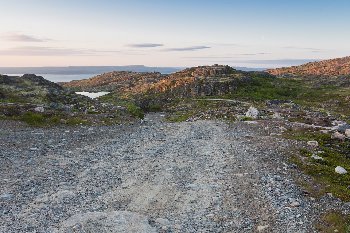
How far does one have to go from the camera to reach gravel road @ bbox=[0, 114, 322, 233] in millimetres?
15586

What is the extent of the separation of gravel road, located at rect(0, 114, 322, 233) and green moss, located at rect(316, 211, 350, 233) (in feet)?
1.63

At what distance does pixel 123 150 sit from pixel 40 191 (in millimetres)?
10550

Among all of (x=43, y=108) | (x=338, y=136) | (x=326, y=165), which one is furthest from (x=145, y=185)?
(x=43, y=108)

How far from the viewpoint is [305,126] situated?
4206 centimetres

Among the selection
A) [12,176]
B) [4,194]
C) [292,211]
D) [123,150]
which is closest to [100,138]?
[123,150]

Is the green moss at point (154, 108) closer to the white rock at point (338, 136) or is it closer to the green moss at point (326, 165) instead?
the green moss at point (326, 165)

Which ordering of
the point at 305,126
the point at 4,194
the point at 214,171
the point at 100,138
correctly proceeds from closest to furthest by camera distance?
the point at 4,194 → the point at 214,171 → the point at 100,138 → the point at 305,126

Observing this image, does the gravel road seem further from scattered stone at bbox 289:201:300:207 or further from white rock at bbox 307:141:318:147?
white rock at bbox 307:141:318:147

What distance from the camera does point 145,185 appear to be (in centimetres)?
2034

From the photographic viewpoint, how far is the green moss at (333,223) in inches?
598

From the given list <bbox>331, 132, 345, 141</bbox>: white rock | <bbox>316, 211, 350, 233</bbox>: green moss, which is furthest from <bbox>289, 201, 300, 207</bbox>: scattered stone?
<bbox>331, 132, 345, 141</bbox>: white rock

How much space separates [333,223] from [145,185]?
29.8 ft

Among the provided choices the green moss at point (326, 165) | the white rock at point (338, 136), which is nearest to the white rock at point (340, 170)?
the green moss at point (326, 165)

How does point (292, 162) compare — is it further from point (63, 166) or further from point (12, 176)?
point (12, 176)
